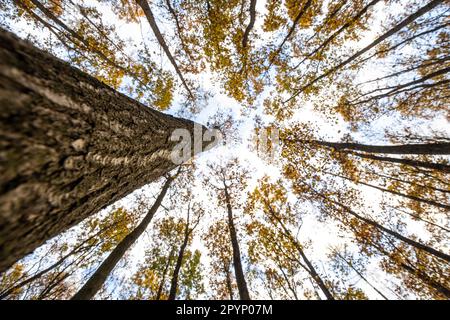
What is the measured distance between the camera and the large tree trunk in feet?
2.61

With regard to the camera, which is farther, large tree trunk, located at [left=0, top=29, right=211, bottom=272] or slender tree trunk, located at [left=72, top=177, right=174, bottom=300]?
slender tree trunk, located at [left=72, top=177, right=174, bottom=300]

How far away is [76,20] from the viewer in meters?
7.11

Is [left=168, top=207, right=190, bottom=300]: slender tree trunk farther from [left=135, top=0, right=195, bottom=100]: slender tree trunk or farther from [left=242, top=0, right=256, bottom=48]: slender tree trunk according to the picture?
[left=242, top=0, right=256, bottom=48]: slender tree trunk

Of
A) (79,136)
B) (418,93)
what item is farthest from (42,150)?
(418,93)

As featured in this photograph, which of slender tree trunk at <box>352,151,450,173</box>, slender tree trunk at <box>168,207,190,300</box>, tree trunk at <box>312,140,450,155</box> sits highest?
tree trunk at <box>312,140,450,155</box>

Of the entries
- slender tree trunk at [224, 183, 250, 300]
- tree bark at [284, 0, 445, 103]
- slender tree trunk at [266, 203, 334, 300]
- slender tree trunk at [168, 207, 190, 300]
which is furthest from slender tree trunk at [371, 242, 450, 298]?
slender tree trunk at [168, 207, 190, 300]

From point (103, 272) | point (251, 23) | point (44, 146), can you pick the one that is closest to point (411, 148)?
point (251, 23)

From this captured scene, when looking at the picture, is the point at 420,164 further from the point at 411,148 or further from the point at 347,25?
the point at 347,25

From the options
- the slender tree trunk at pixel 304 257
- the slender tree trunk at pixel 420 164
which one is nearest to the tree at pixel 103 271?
the slender tree trunk at pixel 304 257

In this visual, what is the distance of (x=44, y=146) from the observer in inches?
36.6

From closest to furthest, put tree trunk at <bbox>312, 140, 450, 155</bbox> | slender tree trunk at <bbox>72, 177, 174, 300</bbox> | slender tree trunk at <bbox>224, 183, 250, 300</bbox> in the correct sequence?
slender tree trunk at <bbox>72, 177, 174, 300</bbox>, tree trunk at <bbox>312, 140, 450, 155</bbox>, slender tree trunk at <bbox>224, 183, 250, 300</bbox>

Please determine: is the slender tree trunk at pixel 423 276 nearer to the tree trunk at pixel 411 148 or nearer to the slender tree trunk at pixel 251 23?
the tree trunk at pixel 411 148
